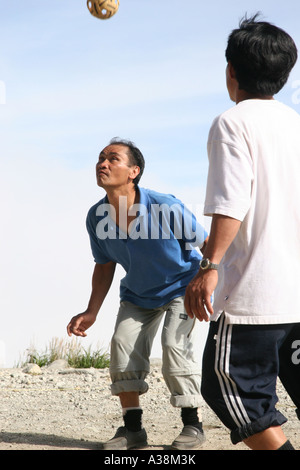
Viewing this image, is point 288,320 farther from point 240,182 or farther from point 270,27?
point 270,27

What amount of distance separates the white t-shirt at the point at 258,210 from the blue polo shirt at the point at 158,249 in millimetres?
1826

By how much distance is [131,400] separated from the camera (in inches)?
188

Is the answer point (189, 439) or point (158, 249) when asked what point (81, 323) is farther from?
point (189, 439)

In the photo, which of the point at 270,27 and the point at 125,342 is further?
the point at 125,342

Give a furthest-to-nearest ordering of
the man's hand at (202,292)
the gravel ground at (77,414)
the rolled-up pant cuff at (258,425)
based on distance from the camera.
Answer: the gravel ground at (77,414)
the rolled-up pant cuff at (258,425)
the man's hand at (202,292)

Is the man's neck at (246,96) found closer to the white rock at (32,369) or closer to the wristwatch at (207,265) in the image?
the wristwatch at (207,265)

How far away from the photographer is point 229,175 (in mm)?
2748

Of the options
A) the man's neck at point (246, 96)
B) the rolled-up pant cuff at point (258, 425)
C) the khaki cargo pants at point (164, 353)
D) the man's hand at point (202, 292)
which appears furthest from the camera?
the khaki cargo pants at point (164, 353)

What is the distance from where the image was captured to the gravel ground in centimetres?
A: 516

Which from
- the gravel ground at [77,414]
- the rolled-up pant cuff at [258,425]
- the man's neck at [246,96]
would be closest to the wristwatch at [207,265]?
the rolled-up pant cuff at [258,425]

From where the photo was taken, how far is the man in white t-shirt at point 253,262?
9.07 feet

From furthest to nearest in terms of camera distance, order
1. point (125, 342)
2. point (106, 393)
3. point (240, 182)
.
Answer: point (106, 393)
point (125, 342)
point (240, 182)
